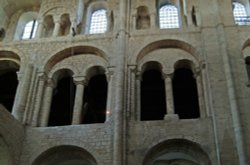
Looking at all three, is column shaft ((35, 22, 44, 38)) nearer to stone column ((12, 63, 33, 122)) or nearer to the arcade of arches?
the arcade of arches

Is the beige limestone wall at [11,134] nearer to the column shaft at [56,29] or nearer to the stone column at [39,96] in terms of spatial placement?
the stone column at [39,96]

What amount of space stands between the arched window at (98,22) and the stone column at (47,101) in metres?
3.65

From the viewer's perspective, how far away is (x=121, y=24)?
16500 mm

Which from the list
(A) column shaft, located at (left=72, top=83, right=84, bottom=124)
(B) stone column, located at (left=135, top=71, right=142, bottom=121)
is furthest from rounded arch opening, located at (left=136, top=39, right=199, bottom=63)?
(A) column shaft, located at (left=72, top=83, right=84, bottom=124)

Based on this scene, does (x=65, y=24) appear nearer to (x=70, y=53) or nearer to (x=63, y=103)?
(x=70, y=53)

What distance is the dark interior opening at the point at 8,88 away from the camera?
18203 millimetres

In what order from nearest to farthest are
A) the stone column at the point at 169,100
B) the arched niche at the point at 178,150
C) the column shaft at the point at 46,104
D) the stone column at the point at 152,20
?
the arched niche at the point at 178,150 < the stone column at the point at 169,100 < the column shaft at the point at 46,104 < the stone column at the point at 152,20

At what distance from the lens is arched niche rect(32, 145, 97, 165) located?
44.3 feet

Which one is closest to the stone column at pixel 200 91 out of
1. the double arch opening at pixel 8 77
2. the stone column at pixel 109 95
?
the stone column at pixel 109 95

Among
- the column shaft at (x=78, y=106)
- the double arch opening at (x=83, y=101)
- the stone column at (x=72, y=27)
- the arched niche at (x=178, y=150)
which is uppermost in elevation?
the stone column at (x=72, y=27)

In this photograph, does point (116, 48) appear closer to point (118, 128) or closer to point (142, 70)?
point (142, 70)

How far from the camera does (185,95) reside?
17750 mm

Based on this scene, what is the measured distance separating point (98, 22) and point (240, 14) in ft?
22.7

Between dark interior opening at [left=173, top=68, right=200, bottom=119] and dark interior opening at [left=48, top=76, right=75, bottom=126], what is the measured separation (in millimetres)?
5032
